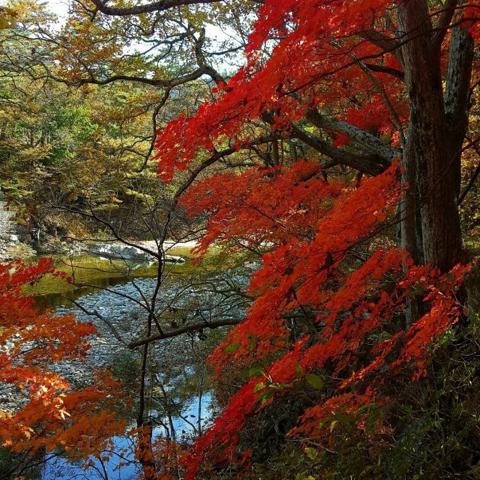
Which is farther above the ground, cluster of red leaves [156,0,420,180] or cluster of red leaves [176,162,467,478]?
cluster of red leaves [156,0,420,180]

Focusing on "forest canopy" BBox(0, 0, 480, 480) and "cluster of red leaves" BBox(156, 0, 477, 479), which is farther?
"cluster of red leaves" BBox(156, 0, 477, 479)

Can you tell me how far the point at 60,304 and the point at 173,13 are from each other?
427 inches

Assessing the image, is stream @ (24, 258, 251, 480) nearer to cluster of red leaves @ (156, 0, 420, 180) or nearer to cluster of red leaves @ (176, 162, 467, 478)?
cluster of red leaves @ (176, 162, 467, 478)

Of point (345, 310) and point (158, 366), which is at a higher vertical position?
point (158, 366)

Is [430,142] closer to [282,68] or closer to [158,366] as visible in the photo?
[282,68]

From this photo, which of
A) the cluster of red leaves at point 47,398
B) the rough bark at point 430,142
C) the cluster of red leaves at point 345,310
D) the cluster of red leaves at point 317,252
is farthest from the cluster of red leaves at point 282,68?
the cluster of red leaves at point 47,398

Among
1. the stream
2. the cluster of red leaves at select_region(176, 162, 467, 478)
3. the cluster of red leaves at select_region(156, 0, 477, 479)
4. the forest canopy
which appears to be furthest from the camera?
the stream

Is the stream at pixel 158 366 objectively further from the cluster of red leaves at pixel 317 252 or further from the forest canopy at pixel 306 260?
the cluster of red leaves at pixel 317 252

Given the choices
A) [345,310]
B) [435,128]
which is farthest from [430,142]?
[345,310]

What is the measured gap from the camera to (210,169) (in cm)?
1400

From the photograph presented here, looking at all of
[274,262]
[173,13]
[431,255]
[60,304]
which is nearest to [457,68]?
[431,255]

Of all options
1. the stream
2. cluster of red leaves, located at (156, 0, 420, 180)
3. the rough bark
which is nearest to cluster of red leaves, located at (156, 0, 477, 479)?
cluster of red leaves, located at (156, 0, 420, 180)

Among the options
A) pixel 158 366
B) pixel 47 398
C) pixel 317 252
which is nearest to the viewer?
pixel 317 252

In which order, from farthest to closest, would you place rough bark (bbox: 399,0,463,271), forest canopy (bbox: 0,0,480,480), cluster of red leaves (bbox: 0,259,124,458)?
cluster of red leaves (bbox: 0,259,124,458) → rough bark (bbox: 399,0,463,271) → forest canopy (bbox: 0,0,480,480)
